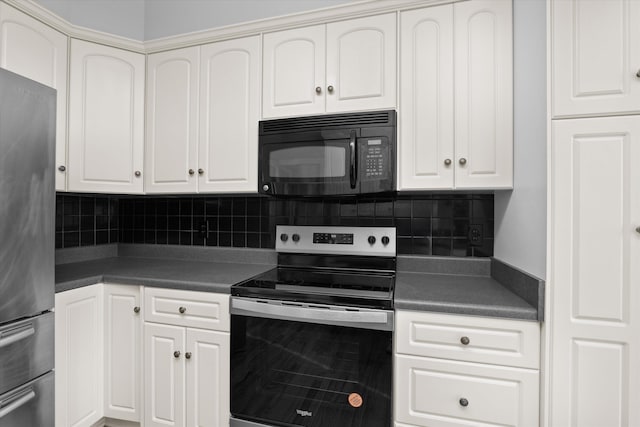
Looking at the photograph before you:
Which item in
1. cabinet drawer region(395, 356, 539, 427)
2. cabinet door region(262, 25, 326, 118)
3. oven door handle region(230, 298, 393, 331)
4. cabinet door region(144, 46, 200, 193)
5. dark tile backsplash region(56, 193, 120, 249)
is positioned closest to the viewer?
cabinet drawer region(395, 356, 539, 427)

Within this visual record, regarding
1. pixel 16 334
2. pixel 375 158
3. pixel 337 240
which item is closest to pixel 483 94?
pixel 375 158

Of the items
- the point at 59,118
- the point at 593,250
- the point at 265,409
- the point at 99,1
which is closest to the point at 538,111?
→ the point at 593,250

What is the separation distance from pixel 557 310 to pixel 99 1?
2.87 m

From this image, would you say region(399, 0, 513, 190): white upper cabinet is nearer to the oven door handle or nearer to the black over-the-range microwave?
the black over-the-range microwave

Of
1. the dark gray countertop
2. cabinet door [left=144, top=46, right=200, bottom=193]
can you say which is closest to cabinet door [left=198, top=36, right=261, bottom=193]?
cabinet door [left=144, top=46, right=200, bottom=193]

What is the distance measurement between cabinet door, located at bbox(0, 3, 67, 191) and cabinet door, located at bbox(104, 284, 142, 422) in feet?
2.30

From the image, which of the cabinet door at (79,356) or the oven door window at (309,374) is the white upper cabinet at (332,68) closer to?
the oven door window at (309,374)

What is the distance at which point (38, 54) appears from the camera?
162 cm

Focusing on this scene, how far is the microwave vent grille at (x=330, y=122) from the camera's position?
1.58 m

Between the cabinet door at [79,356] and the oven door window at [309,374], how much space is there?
796 mm

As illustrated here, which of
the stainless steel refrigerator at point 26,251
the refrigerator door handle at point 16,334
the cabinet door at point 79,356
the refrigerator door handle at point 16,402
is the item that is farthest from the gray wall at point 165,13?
the refrigerator door handle at point 16,402

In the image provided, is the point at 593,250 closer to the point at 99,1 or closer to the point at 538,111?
the point at 538,111

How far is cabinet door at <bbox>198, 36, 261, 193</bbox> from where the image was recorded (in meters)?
1.81

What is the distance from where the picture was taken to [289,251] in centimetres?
200
